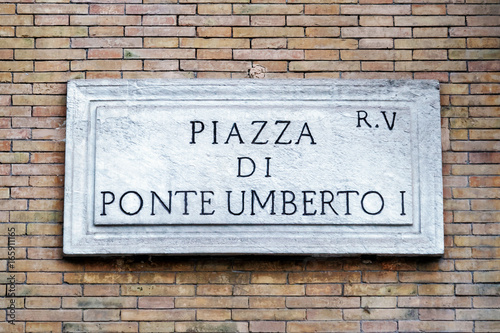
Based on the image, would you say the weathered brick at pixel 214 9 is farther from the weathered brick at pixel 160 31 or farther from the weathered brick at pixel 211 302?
the weathered brick at pixel 211 302

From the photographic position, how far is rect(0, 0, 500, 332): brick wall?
333cm

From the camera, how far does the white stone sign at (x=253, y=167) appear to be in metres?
3.31

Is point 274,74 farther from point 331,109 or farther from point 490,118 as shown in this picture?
point 490,118

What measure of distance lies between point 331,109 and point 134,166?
3.73ft

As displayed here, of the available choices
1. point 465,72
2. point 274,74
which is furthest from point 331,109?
point 465,72

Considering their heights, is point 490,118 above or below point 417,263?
above

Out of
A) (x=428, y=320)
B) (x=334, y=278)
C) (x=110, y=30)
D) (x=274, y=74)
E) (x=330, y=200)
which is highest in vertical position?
(x=110, y=30)

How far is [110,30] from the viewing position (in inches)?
139

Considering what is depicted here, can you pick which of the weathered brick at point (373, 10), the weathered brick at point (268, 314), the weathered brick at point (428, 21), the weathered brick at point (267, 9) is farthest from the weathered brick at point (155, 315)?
the weathered brick at point (428, 21)

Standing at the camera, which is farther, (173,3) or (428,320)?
(173,3)

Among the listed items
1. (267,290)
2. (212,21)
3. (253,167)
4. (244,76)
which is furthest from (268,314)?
(212,21)

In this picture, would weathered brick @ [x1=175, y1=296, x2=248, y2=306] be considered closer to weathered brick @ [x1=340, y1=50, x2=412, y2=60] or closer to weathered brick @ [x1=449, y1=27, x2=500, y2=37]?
weathered brick @ [x1=340, y1=50, x2=412, y2=60]

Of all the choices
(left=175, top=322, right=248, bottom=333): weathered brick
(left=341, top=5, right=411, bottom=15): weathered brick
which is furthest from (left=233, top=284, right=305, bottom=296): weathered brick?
(left=341, top=5, right=411, bottom=15): weathered brick

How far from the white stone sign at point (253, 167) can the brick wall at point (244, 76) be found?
0.36ft
